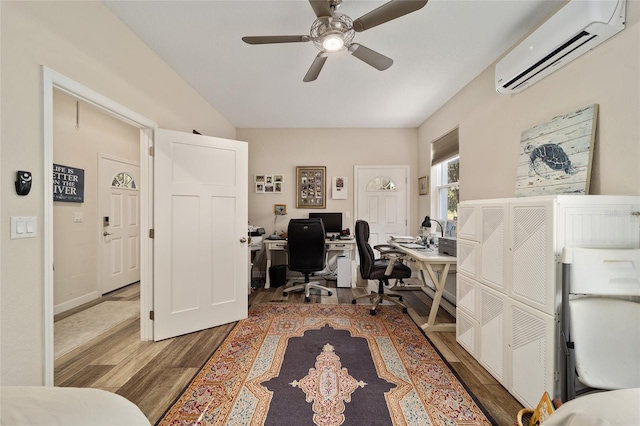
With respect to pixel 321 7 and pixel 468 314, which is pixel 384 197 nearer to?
pixel 468 314

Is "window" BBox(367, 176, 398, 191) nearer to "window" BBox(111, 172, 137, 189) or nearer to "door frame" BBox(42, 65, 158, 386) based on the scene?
"door frame" BBox(42, 65, 158, 386)

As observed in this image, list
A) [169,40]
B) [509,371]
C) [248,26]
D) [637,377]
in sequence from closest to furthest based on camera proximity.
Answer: [637,377] → [509,371] → [248,26] → [169,40]

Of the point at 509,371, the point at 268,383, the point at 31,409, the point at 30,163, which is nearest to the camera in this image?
the point at 31,409

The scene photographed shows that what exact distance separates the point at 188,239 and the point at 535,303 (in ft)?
9.00

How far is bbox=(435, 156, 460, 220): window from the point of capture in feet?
10.9

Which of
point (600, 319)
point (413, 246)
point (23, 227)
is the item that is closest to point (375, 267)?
point (413, 246)

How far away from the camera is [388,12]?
146cm

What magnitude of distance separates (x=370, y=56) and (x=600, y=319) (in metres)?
2.08

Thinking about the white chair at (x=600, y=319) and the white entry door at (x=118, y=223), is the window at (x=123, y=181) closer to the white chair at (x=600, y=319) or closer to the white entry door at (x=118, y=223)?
the white entry door at (x=118, y=223)

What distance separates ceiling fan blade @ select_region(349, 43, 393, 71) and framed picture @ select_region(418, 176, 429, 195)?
2409 mm

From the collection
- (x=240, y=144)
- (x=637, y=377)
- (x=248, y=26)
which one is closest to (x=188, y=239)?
(x=240, y=144)

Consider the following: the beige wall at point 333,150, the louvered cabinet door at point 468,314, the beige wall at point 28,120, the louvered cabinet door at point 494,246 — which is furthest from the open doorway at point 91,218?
the louvered cabinet door at point 494,246

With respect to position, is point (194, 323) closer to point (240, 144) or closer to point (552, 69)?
point (240, 144)

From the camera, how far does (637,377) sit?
116 centimetres
